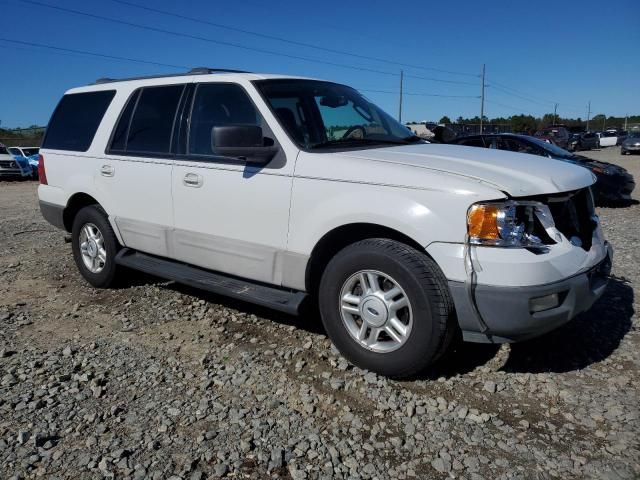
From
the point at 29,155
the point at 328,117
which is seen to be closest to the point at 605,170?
the point at 328,117

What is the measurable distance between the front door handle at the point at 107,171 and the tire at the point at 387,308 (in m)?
2.48

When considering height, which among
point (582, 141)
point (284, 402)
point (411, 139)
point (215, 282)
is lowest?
point (284, 402)

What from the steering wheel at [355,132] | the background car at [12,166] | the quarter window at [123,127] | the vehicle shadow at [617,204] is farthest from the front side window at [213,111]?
the background car at [12,166]

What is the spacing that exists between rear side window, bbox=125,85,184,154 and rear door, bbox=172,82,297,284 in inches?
8.6

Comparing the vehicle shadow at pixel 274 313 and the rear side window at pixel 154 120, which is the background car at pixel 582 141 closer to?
the vehicle shadow at pixel 274 313

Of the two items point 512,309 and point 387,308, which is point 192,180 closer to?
point 387,308

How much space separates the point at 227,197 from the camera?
3.88 m

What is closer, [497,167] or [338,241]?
[497,167]

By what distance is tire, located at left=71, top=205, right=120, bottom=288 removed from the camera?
5012 mm

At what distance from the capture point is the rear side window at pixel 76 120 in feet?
16.8

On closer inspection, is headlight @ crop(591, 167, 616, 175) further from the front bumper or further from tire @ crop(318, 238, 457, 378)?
tire @ crop(318, 238, 457, 378)

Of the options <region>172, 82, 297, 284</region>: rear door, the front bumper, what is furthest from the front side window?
the front bumper

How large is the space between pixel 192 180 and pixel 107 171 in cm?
123

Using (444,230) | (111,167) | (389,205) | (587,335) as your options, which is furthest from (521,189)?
(111,167)
